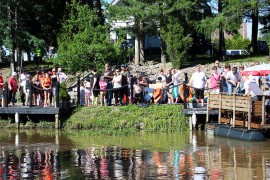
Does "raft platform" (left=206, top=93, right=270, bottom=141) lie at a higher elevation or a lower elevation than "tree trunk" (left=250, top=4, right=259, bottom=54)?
lower

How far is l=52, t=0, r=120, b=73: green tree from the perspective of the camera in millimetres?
34125

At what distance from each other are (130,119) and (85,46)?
11.5 metres

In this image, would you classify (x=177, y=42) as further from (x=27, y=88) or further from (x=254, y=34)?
(x=27, y=88)

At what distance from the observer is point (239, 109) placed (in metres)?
19.5

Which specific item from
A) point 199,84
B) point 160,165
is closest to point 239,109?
point 199,84

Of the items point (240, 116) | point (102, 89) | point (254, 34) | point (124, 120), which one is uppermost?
point (254, 34)

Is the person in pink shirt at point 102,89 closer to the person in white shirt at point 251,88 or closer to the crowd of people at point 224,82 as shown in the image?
the crowd of people at point 224,82

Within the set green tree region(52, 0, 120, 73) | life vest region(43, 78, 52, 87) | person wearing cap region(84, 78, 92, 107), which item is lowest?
person wearing cap region(84, 78, 92, 107)

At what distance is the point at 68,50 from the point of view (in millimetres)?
34562

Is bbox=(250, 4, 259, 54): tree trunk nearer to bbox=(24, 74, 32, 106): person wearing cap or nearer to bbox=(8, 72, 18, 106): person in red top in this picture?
bbox=(24, 74, 32, 106): person wearing cap

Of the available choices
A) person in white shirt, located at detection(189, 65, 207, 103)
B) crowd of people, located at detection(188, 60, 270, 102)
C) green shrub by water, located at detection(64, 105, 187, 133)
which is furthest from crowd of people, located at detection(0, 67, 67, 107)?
crowd of people, located at detection(188, 60, 270, 102)

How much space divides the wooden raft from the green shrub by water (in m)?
1.61

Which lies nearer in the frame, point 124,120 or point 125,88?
point 124,120

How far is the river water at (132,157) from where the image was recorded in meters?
13.8
